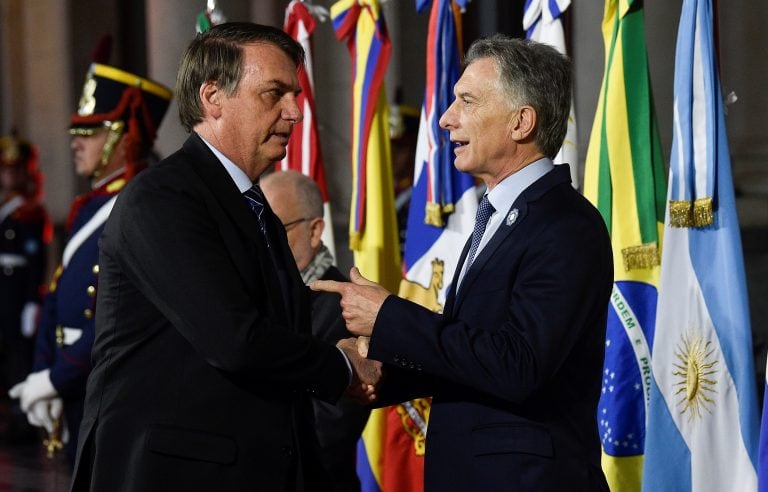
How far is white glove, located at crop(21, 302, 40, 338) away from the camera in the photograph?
994cm

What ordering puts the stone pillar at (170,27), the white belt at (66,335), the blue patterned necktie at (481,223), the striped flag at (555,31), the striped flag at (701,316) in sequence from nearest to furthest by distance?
1. the blue patterned necktie at (481,223)
2. the striped flag at (701,316)
3. the striped flag at (555,31)
4. the white belt at (66,335)
5. the stone pillar at (170,27)

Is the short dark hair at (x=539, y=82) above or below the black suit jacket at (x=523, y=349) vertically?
above

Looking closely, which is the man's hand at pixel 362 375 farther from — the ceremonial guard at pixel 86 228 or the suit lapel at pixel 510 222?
the ceremonial guard at pixel 86 228

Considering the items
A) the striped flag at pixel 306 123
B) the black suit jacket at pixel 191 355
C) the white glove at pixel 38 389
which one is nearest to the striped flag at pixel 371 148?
the striped flag at pixel 306 123

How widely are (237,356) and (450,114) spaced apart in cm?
81

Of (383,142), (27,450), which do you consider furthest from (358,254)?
(27,450)

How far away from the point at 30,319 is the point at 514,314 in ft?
26.2

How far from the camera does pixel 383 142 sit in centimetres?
556

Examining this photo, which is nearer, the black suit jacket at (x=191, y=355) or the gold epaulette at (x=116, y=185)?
the black suit jacket at (x=191, y=355)

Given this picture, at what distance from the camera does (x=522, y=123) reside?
2867mm

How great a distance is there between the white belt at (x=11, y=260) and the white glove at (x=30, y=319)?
323mm

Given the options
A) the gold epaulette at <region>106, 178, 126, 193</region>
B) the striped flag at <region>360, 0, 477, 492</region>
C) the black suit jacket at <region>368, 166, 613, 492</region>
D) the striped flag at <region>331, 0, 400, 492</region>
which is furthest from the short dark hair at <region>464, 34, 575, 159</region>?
the gold epaulette at <region>106, 178, 126, 193</region>

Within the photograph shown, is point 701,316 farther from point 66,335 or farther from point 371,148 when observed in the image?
point 66,335

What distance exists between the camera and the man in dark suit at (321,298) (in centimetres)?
398
